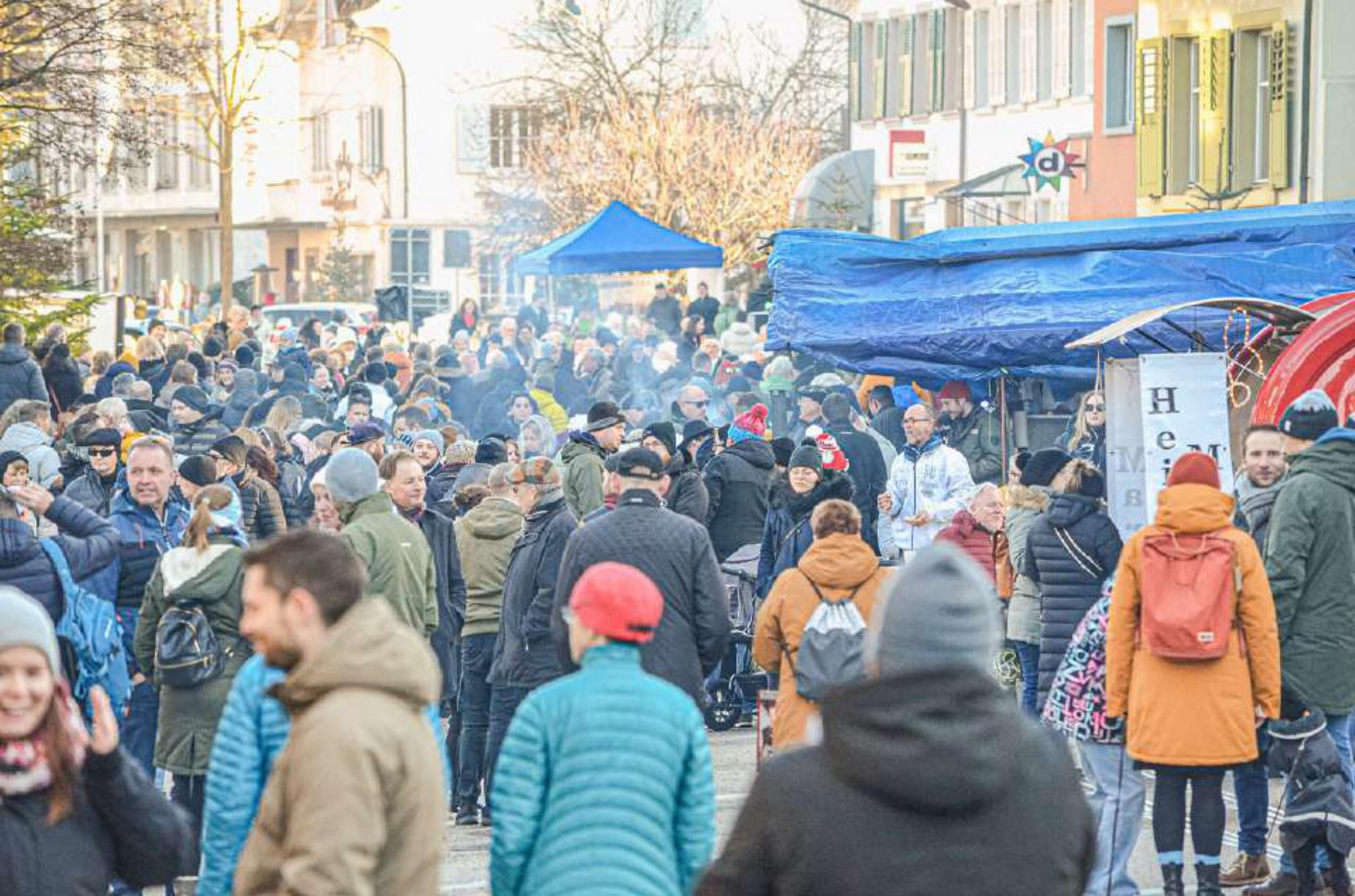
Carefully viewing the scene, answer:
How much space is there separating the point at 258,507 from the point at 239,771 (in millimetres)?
7848

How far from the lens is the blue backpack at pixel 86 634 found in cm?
951

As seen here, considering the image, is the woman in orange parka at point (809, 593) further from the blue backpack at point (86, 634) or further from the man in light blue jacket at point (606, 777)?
the man in light blue jacket at point (606, 777)

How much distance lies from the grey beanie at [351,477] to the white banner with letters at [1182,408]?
14.1ft

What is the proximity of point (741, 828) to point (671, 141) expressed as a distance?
45.5 meters

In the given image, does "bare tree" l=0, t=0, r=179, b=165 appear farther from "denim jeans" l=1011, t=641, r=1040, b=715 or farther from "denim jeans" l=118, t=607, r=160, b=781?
"denim jeans" l=118, t=607, r=160, b=781

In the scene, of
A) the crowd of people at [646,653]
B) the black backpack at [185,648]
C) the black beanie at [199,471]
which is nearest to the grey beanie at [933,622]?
the crowd of people at [646,653]

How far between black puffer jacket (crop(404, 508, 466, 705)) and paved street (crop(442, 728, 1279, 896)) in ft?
2.41

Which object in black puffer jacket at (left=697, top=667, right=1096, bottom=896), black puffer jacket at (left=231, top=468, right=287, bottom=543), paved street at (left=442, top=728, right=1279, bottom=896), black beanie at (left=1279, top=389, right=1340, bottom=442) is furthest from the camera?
black puffer jacket at (left=231, top=468, right=287, bottom=543)

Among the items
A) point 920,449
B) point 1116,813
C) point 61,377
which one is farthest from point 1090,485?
point 61,377

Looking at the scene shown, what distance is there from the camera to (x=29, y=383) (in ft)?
72.9

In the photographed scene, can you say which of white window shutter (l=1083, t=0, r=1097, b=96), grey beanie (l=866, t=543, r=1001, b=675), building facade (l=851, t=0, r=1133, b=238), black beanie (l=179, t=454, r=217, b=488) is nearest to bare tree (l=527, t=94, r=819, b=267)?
building facade (l=851, t=0, r=1133, b=238)

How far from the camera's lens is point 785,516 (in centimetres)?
1380

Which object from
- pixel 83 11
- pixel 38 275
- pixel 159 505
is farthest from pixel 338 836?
pixel 38 275

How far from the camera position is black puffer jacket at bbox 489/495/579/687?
1157cm
